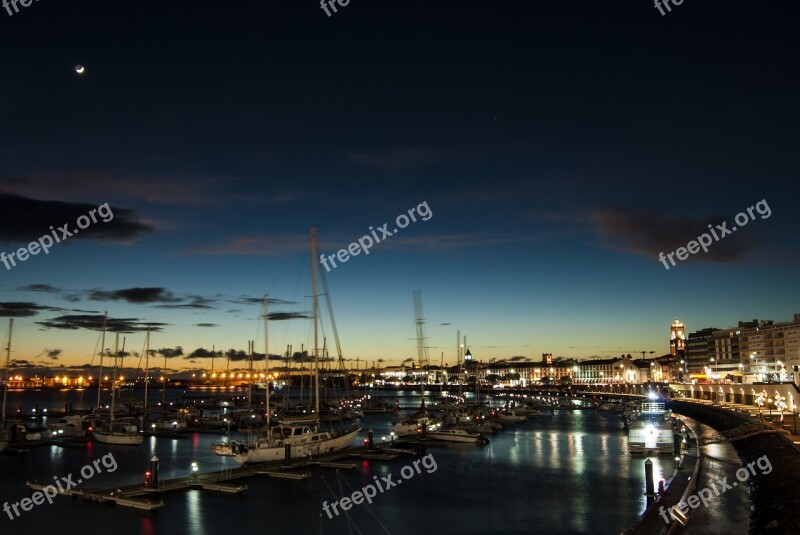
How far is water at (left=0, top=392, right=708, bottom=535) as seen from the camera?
110ft

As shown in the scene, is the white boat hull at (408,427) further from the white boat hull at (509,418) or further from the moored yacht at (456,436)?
the white boat hull at (509,418)

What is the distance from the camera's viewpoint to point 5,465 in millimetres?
55219

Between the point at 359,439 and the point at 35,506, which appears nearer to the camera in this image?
the point at 35,506

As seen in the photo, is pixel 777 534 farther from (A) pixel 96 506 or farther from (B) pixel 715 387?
(B) pixel 715 387

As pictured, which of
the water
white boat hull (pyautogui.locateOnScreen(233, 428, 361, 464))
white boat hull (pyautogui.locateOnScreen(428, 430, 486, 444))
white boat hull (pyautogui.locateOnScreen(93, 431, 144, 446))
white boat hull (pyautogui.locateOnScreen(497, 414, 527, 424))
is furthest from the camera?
white boat hull (pyautogui.locateOnScreen(497, 414, 527, 424))

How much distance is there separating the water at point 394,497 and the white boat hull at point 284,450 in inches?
114

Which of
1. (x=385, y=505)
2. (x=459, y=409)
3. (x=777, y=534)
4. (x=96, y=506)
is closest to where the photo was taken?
(x=777, y=534)

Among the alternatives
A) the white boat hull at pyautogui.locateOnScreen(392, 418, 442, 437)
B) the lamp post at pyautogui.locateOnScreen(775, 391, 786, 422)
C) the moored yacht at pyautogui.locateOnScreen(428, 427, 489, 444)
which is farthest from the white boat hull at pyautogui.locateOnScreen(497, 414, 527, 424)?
the lamp post at pyautogui.locateOnScreen(775, 391, 786, 422)

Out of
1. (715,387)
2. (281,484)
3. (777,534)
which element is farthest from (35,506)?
(715,387)

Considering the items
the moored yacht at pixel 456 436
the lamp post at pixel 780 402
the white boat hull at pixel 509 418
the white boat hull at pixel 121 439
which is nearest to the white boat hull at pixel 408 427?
the moored yacht at pixel 456 436

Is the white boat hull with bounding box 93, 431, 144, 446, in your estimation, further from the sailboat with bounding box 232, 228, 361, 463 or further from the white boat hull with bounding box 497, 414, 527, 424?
the white boat hull with bounding box 497, 414, 527, 424

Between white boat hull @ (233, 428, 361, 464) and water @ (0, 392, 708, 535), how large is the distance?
2.91m

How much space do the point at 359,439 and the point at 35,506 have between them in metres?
45.6

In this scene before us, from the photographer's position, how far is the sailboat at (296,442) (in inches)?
1858
